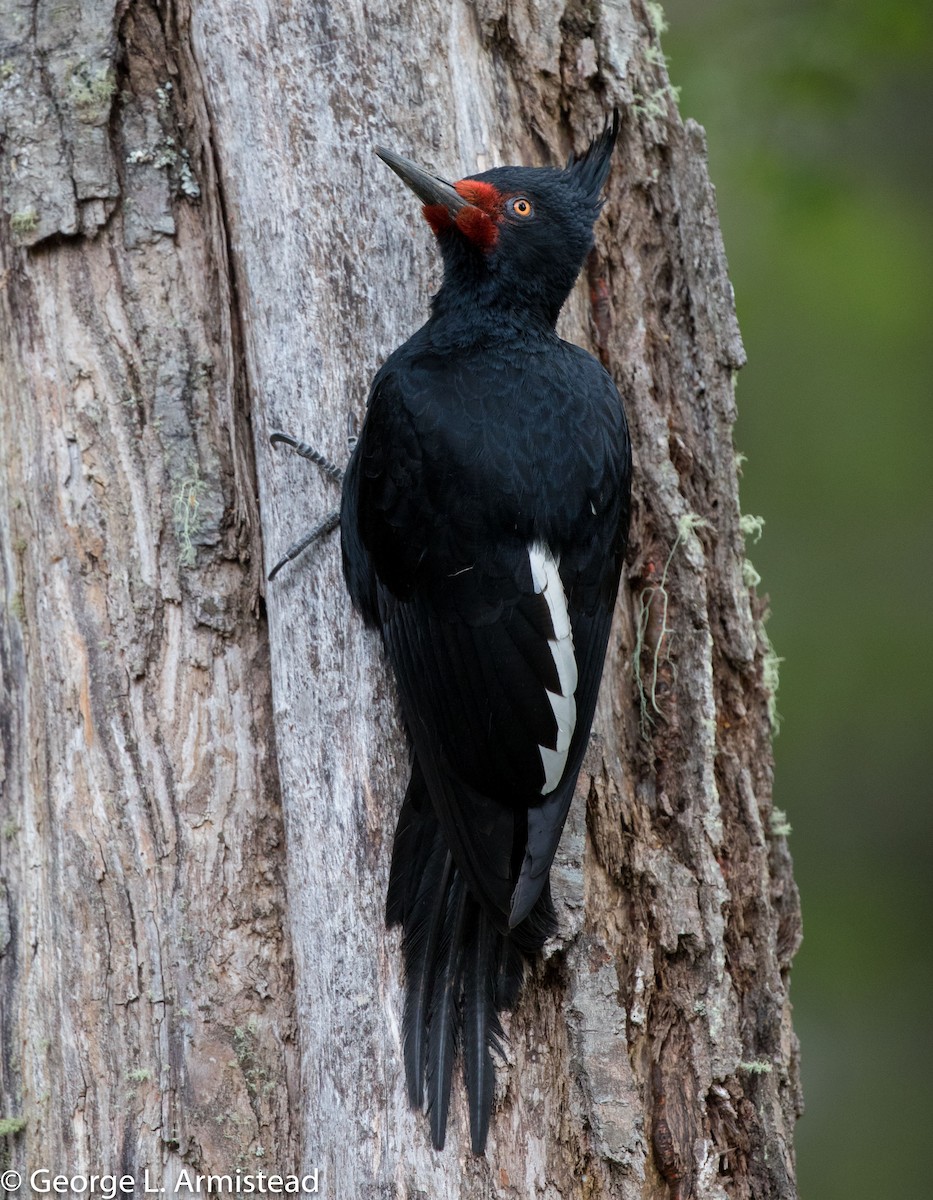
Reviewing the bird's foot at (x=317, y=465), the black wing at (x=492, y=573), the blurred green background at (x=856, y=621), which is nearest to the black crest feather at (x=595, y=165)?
the black wing at (x=492, y=573)

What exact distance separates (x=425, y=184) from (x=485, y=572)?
0.90 m

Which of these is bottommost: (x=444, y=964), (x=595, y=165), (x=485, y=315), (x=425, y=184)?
(x=444, y=964)

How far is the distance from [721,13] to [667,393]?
2725mm

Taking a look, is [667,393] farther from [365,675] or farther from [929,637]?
[929,637]

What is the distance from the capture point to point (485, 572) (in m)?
2.59

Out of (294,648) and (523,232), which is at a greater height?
(523,232)

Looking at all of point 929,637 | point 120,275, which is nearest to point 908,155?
point 929,637

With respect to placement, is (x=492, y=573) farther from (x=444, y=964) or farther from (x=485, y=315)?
(x=444, y=964)

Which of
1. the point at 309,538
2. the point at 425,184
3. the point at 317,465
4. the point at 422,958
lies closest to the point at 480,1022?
the point at 422,958

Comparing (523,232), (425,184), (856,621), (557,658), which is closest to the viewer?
(557,658)

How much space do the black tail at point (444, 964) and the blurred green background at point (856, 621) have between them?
365 cm

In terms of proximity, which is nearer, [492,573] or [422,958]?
[422,958]

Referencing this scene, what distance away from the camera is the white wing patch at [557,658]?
8.07ft

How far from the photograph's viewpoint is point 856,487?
5.97 meters
